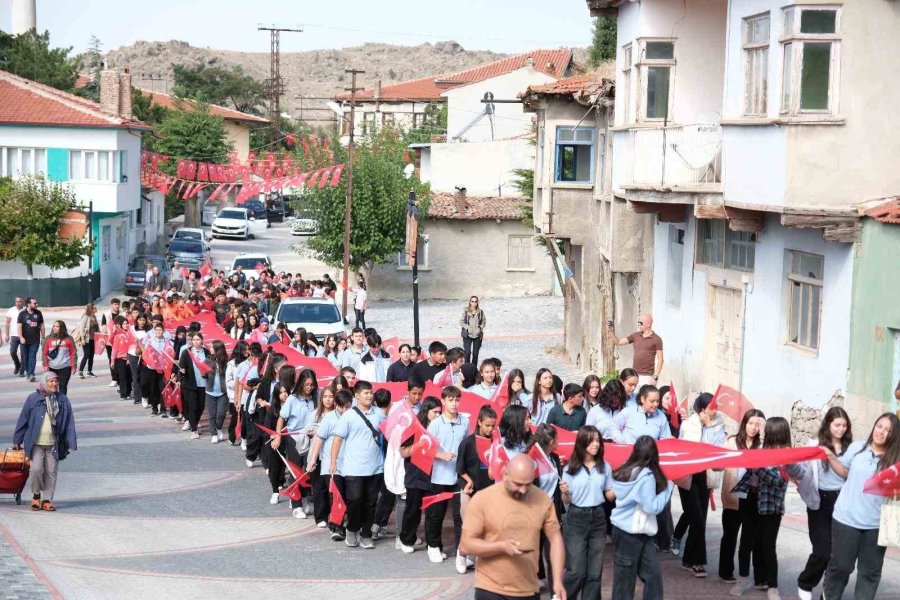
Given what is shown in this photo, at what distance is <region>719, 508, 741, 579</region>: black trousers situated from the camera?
12.6 meters

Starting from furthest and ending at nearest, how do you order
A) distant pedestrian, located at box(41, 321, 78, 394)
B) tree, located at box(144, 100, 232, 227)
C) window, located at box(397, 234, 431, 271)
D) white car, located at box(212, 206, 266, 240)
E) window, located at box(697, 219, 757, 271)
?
tree, located at box(144, 100, 232, 227), white car, located at box(212, 206, 266, 240), window, located at box(397, 234, 431, 271), distant pedestrian, located at box(41, 321, 78, 394), window, located at box(697, 219, 757, 271)

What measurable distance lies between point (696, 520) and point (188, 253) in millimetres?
48045

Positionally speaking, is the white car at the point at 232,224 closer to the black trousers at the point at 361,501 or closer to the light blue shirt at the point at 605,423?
the black trousers at the point at 361,501

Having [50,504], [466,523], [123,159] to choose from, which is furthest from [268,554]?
[123,159]

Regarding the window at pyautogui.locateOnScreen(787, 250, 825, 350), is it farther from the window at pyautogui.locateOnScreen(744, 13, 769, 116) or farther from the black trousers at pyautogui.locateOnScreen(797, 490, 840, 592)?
the black trousers at pyautogui.locateOnScreen(797, 490, 840, 592)

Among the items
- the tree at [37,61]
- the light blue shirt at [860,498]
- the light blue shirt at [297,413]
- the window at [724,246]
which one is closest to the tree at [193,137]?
the tree at [37,61]

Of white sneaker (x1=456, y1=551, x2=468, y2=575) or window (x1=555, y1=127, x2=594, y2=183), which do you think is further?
window (x1=555, y1=127, x2=594, y2=183)

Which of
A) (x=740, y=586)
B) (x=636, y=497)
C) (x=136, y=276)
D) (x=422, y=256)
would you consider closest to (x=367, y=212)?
(x=422, y=256)

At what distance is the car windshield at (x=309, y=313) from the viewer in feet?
105

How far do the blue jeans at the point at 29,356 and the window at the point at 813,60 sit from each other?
56.2 feet

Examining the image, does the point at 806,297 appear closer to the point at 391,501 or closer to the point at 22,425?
the point at 391,501

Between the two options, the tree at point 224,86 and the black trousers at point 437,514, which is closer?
the black trousers at point 437,514

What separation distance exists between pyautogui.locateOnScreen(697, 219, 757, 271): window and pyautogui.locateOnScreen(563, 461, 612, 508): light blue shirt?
10.1 m

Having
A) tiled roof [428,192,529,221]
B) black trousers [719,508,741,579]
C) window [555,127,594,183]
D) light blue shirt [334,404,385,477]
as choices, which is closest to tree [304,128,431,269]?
tiled roof [428,192,529,221]
